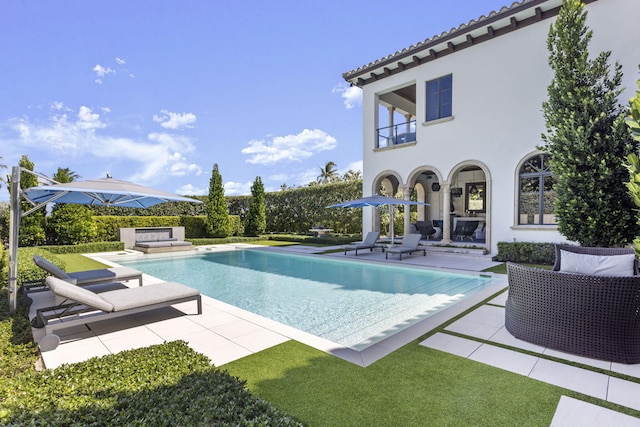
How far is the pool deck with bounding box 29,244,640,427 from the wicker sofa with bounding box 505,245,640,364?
0.16m

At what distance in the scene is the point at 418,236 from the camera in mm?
13836

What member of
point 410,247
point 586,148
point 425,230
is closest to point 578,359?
point 586,148

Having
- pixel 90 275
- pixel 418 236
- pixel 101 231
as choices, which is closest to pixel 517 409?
pixel 90 275

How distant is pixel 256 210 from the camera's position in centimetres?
2355

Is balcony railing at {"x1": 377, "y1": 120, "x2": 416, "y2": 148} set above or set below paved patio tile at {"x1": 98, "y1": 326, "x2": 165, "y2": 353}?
above

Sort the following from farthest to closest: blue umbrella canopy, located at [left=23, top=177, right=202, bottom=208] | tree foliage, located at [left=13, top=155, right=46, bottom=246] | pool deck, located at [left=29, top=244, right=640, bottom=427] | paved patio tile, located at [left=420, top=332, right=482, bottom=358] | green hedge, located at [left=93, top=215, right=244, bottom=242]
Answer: green hedge, located at [left=93, top=215, right=244, bottom=242] → tree foliage, located at [left=13, top=155, right=46, bottom=246] → blue umbrella canopy, located at [left=23, top=177, right=202, bottom=208] → paved patio tile, located at [left=420, top=332, right=482, bottom=358] → pool deck, located at [left=29, top=244, right=640, bottom=427]

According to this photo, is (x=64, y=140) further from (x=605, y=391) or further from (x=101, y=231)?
(x=605, y=391)

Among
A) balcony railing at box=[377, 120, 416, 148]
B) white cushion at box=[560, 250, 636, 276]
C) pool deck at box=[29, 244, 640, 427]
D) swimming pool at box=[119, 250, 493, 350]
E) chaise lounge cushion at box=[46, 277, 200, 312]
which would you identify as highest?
balcony railing at box=[377, 120, 416, 148]

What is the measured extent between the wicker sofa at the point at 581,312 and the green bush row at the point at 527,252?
26.7 ft

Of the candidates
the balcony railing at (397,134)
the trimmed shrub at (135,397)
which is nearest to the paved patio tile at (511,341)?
the trimmed shrub at (135,397)

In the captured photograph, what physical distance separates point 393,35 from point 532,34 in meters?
6.30

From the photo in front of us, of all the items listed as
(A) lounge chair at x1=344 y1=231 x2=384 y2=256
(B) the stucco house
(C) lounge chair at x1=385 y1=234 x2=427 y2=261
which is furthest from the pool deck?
(A) lounge chair at x1=344 y1=231 x2=384 y2=256

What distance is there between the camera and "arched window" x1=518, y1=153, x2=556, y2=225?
12219 millimetres

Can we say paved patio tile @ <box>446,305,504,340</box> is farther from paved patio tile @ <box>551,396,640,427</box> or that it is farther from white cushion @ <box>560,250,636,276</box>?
paved patio tile @ <box>551,396,640,427</box>
